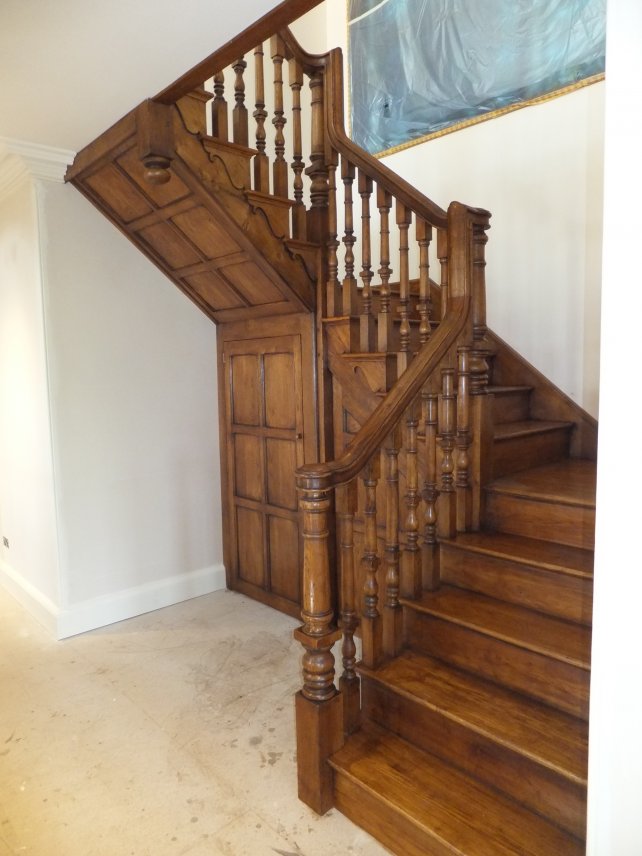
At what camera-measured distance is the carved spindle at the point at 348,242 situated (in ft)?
8.68

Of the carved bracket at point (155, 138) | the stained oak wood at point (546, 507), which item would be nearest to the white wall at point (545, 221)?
the stained oak wood at point (546, 507)

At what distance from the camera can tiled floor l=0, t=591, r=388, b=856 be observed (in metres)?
1.79

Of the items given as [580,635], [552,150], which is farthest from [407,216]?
Answer: [580,635]

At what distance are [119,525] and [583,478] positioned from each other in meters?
2.43

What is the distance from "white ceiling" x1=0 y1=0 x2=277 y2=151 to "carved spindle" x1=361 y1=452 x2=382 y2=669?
1.40 m

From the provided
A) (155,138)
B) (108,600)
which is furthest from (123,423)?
(155,138)

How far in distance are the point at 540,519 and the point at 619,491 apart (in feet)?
4.26

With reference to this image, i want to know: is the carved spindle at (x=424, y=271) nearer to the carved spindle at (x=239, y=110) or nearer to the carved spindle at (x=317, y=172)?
the carved spindle at (x=317, y=172)

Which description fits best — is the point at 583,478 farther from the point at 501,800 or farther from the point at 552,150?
the point at 552,150

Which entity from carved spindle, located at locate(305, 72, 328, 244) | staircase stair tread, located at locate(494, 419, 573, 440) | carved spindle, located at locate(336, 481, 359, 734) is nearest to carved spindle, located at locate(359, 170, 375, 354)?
carved spindle, located at locate(305, 72, 328, 244)

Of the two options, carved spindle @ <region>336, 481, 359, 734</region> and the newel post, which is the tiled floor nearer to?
the newel post

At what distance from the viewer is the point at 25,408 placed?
3279 mm

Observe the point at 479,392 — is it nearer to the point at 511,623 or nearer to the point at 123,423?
the point at 511,623

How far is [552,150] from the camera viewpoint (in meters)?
3.21
